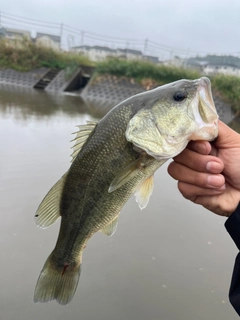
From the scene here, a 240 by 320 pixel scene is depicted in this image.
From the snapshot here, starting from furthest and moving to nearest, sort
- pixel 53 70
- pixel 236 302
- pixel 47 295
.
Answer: pixel 53 70 < pixel 47 295 < pixel 236 302

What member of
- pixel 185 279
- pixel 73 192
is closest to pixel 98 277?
pixel 185 279

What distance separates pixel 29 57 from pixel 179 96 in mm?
19720

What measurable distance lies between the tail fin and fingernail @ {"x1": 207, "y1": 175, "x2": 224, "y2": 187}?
0.88 metres

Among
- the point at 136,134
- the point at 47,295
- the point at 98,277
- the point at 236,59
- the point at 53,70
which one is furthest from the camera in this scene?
the point at 236,59

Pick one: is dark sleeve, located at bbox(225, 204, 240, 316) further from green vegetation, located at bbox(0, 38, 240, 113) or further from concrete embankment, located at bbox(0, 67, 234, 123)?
concrete embankment, located at bbox(0, 67, 234, 123)

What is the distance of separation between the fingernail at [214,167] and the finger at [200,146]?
0.06m

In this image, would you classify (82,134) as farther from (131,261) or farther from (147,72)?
(147,72)

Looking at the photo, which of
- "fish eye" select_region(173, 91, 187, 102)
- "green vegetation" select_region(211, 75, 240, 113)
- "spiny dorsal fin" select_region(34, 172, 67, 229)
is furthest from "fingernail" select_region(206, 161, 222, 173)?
"green vegetation" select_region(211, 75, 240, 113)

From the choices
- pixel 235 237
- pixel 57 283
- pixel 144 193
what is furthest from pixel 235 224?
pixel 57 283

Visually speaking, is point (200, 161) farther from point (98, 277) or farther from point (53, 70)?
point (53, 70)

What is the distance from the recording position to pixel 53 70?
1928 centimetres

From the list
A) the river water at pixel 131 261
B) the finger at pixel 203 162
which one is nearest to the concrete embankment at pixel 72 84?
the river water at pixel 131 261

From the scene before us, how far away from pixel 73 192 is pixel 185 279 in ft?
5.68

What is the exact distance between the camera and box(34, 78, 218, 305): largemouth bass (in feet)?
4.67
